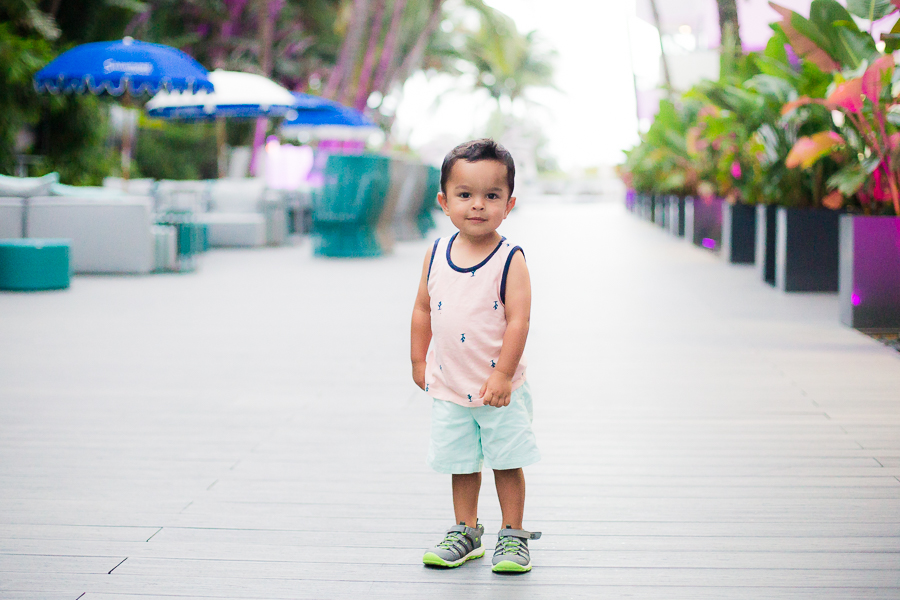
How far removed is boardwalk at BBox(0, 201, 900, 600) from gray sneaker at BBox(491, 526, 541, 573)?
0.13 feet

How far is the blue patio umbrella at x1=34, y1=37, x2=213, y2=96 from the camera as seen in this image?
11.6m

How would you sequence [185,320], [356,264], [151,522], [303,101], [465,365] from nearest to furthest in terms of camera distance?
[465,365]
[151,522]
[185,320]
[356,264]
[303,101]

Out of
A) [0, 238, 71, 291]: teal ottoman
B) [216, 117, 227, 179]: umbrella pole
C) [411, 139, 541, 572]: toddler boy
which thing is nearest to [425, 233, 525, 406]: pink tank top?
[411, 139, 541, 572]: toddler boy

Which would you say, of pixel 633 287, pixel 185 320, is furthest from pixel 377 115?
pixel 185 320

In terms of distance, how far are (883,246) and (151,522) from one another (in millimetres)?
5325

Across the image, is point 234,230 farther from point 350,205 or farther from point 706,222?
point 706,222

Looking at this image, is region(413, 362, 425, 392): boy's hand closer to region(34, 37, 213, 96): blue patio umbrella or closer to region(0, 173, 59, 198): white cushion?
region(0, 173, 59, 198): white cushion

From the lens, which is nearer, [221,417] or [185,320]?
[221,417]

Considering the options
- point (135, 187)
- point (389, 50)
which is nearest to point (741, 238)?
point (135, 187)

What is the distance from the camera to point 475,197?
2.34 meters

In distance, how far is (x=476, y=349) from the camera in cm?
243

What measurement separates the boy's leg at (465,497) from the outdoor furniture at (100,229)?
27.4 ft

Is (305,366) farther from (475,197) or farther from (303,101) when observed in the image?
(303,101)

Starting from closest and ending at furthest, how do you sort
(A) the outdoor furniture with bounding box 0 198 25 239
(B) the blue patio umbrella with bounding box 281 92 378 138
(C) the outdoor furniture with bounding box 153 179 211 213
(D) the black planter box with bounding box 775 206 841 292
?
(D) the black planter box with bounding box 775 206 841 292, (A) the outdoor furniture with bounding box 0 198 25 239, (C) the outdoor furniture with bounding box 153 179 211 213, (B) the blue patio umbrella with bounding box 281 92 378 138
